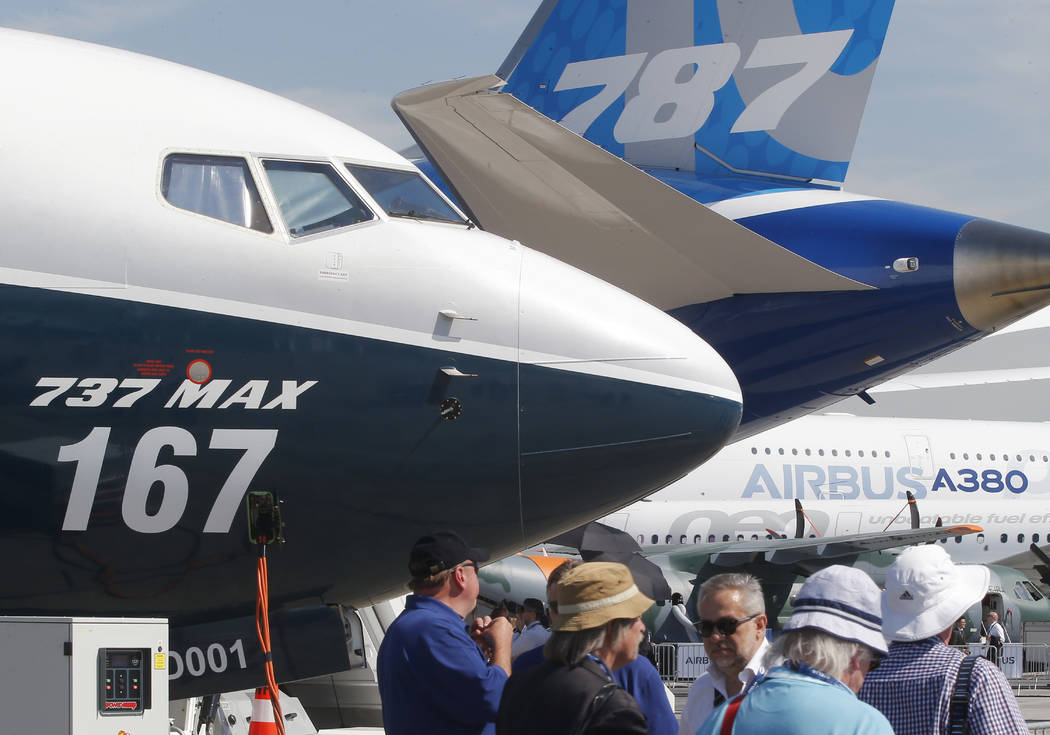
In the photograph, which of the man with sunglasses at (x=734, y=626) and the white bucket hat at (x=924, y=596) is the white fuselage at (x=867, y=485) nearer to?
the man with sunglasses at (x=734, y=626)

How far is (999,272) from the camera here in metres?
11.9

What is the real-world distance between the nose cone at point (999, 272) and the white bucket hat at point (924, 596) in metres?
8.19

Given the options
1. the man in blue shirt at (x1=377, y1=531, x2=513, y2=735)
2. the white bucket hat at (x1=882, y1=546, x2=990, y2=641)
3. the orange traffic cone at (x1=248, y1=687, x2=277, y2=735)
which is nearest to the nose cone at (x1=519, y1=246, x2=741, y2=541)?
the man in blue shirt at (x1=377, y1=531, x2=513, y2=735)

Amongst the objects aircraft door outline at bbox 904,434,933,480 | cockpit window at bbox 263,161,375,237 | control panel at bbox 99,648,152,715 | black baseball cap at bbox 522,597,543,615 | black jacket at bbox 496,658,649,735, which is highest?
cockpit window at bbox 263,161,375,237

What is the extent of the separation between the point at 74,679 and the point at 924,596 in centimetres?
341

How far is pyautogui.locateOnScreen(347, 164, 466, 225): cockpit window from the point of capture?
21.4ft

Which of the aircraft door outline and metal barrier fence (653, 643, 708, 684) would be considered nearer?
metal barrier fence (653, 643, 708, 684)

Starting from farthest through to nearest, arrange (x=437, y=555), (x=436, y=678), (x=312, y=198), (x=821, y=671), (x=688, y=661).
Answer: (x=688, y=661) → (x=312, y=198) → (x=437, y=555) → (x=436, y=678) → (x=821, y=671)

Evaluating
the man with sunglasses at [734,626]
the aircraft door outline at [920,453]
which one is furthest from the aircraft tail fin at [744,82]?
the aircraft door outline at [920,453]

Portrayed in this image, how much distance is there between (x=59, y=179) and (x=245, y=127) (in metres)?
0.97

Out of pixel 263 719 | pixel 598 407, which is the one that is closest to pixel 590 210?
pixel 598 407

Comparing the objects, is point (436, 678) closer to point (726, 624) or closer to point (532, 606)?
point (726, 624)

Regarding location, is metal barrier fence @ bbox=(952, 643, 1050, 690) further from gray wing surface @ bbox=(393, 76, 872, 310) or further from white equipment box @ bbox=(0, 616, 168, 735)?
white equipment box @ bbox=(0, 616, 168, 735)

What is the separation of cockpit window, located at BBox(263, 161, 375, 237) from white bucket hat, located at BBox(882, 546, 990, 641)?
10.8 feet
